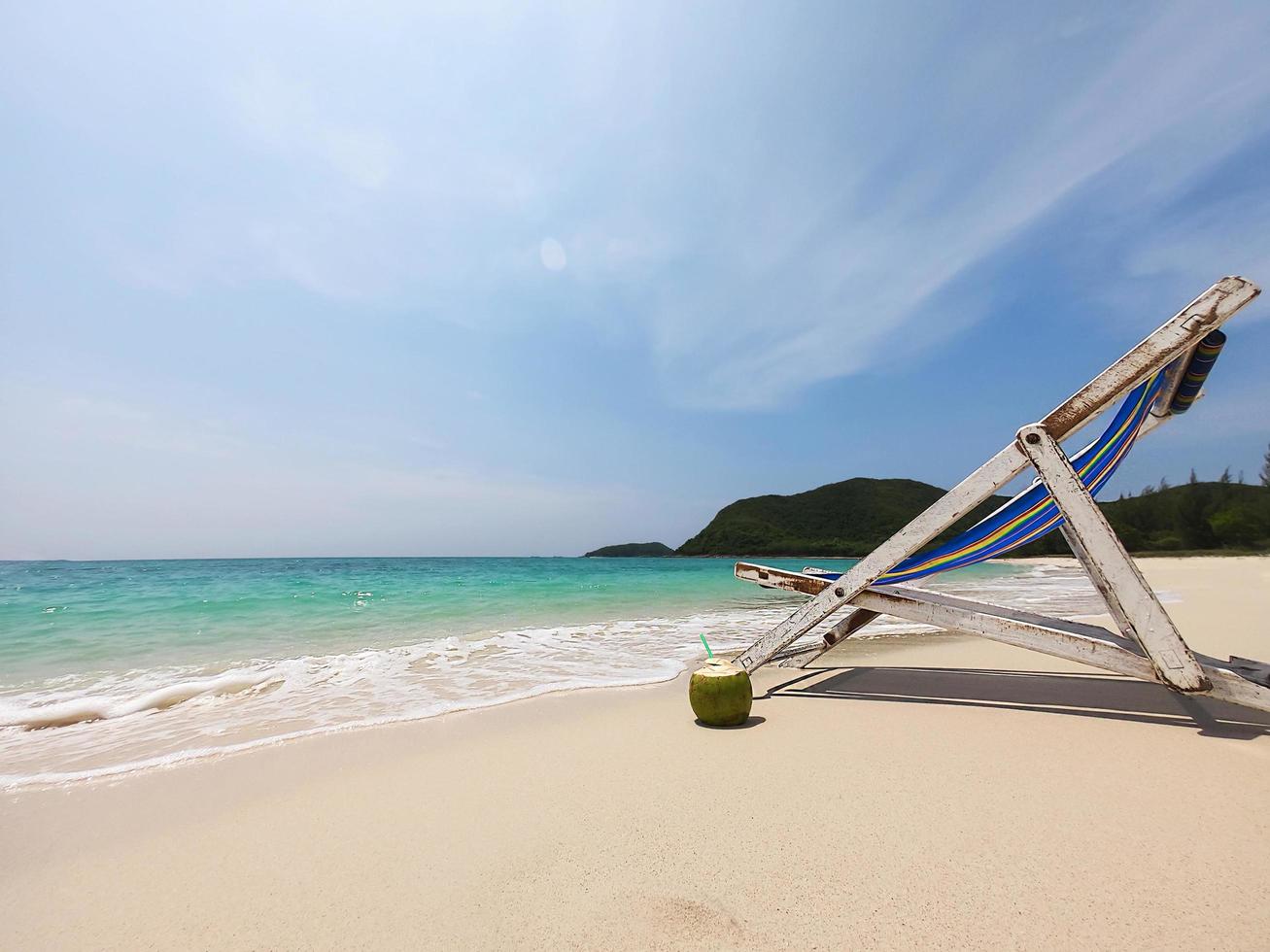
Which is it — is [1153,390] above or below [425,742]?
above

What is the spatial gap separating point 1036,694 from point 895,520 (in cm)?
9165

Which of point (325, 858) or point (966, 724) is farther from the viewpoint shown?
point (966, 724)

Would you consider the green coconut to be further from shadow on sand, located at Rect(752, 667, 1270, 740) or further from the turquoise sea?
the turquoise sea

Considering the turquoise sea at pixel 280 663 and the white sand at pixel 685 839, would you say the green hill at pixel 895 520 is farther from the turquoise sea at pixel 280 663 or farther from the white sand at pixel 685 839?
the white sand at pixel 685 839

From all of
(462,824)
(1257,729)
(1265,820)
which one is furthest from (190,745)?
(1257,729)

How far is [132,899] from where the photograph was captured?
231 centimetres

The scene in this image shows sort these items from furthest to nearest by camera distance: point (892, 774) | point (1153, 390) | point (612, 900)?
point (1153, 390), point (892, 774), point (612, 900)

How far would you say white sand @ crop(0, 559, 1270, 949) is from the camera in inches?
77.4

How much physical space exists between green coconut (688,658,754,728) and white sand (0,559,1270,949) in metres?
0.16

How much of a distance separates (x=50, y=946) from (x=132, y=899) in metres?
0.26

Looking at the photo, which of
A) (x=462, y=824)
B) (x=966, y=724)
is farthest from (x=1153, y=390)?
(x=462, y=824)

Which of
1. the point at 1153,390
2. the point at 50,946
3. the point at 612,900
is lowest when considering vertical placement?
the point at 50,946

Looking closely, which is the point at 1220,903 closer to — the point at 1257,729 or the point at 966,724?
the point at 966,724

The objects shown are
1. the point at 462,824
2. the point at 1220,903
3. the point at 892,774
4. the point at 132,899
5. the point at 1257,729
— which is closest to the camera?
the point at 1220,903
